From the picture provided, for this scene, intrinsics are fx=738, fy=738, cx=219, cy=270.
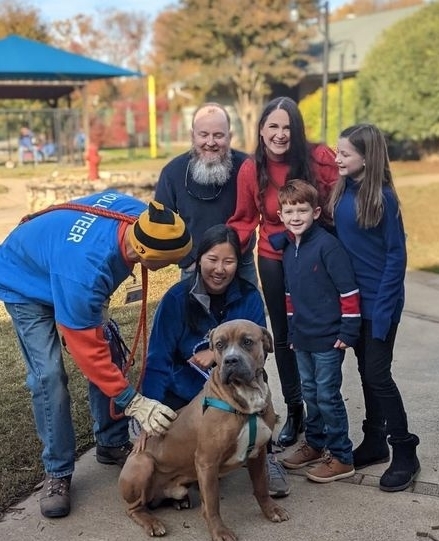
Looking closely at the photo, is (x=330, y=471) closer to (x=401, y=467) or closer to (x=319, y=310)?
(x=401, y=467)

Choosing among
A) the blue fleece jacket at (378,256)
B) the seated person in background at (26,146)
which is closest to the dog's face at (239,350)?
the blue fleece jacket at (378,256)

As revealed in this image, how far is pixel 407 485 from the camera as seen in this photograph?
3.64 m

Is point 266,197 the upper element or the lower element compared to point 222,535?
upper

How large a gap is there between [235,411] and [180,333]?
0.74 m

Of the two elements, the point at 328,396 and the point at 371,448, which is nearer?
the point at 328,396

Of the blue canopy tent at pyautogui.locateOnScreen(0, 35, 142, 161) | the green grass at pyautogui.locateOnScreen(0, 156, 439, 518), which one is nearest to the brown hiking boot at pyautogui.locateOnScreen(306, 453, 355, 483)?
the green grass at pyautogui.locateOnScreen(0, 156, 439, 518)

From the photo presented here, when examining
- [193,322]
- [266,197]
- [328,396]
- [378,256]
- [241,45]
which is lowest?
[328,396]

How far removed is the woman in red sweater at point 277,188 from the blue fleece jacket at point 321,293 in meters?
0.25

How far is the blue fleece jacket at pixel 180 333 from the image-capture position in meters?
3.76

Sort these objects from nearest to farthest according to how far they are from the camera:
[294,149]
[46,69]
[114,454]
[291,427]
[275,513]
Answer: [275,513] → [294,149] → [114,454] → [291,427] → [46,69]

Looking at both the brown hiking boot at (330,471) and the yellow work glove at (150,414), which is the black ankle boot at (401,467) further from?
the yellow work glove at (150,414)

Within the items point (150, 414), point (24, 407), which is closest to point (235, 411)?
point (150, 414)

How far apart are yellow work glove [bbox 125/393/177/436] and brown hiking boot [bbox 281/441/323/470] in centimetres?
93

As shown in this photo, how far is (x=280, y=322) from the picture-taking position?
4.14 meters
